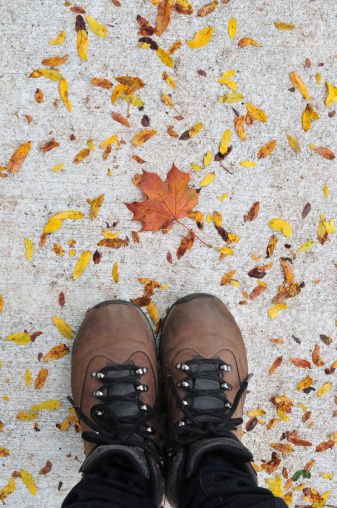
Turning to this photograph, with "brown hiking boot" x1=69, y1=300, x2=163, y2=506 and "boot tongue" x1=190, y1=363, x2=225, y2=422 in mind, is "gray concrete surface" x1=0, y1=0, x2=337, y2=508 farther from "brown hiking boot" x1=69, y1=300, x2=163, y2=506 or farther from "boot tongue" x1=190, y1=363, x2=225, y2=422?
"boot tongue" x1=190, y1=363, x2=225, y2=422

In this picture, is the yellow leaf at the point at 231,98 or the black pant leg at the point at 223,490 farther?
the yellow leaf at the point at 231,98

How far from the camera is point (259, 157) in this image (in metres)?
1.44

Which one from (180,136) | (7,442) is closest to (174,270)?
(180,136)

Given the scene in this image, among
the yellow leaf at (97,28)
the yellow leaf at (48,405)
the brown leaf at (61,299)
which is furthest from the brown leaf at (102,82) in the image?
the yellow leaf at (48,405)

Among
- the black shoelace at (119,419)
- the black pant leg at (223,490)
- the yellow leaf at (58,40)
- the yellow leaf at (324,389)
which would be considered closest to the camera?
the black pant leg at (223,490)

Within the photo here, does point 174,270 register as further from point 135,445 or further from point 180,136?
point 135,445

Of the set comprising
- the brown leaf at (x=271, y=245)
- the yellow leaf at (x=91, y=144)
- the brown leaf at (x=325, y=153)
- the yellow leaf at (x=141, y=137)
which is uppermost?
the brown leaf at (x=325, y=153)

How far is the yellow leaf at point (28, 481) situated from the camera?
1404 mm

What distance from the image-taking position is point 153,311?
1.43 meters

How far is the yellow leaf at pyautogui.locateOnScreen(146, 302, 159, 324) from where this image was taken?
142 cm

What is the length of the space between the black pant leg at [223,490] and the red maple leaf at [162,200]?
796 mm

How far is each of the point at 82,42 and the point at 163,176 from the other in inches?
22.2

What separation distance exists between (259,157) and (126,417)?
1.05m

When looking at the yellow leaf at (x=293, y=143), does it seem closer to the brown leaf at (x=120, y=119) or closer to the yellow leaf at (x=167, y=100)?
the yellow leaf at (x=167, y=100)
